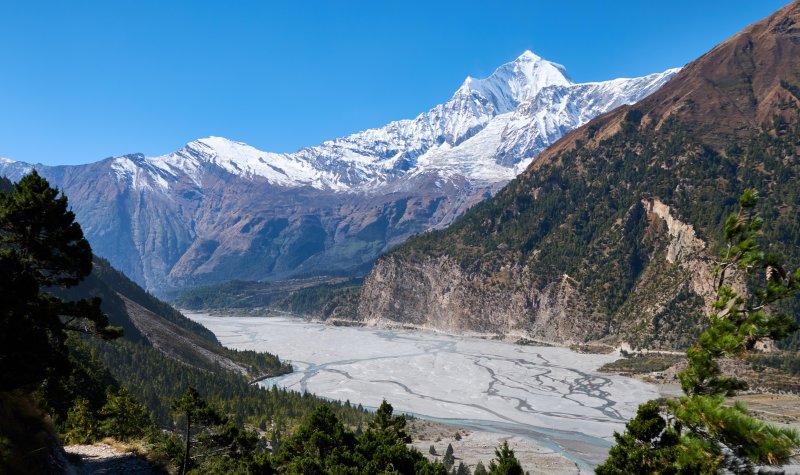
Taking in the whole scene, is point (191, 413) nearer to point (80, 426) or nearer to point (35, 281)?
point (35, 281)

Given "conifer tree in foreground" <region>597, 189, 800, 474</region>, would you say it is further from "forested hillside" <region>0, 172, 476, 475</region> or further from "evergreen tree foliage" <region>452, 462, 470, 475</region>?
"evergreen tree foliage" <region>452, 462, 470, 475</region>

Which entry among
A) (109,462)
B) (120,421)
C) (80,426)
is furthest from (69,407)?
(109,462)

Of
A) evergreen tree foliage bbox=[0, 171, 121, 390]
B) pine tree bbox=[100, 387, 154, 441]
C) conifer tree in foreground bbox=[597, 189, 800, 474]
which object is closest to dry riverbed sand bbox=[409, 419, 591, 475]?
pine tree bbox=[100, 387, 154, 441]

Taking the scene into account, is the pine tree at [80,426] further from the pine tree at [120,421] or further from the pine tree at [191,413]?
the pine tree at [191,413]

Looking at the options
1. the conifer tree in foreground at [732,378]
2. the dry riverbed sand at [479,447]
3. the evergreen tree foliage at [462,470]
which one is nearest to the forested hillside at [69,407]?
the conifer tree in foreground at [732,378]

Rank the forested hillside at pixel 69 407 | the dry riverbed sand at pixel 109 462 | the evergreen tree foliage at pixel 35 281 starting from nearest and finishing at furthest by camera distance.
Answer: the evergreen tree foliage at pixel 35 281
the forested hillside at pixel 69 407
the dry riverbed sand at pixel 109 462

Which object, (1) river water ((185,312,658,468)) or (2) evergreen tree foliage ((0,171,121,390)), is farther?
(1) river water ((185,312,658,468))
